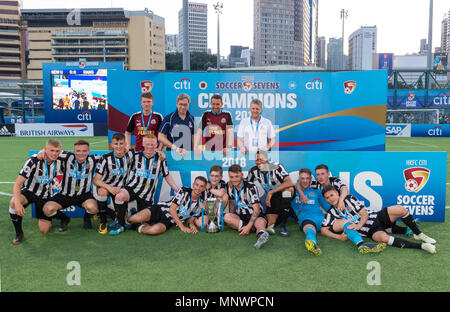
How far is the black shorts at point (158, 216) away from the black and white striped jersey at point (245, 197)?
3.35 feet

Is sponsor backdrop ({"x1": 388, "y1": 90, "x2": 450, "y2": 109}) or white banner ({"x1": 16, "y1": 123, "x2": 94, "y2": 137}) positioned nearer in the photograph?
white banner ({"x1": 16, "y1": 123, "x2": 94, "y2": 137})

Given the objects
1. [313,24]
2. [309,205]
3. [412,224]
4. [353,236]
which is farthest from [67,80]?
[313,24]

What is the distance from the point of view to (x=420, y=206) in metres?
5.70

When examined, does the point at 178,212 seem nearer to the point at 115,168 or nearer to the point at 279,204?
the point at 115,168

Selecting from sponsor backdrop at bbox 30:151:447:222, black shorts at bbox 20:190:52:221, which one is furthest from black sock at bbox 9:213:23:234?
sponsor backdrop at bbox 30:151:447:222

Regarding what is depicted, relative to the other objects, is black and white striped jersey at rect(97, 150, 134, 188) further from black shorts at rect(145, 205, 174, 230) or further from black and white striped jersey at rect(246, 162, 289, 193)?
black and white striped jersey at rect(246, 162, 289, 193)

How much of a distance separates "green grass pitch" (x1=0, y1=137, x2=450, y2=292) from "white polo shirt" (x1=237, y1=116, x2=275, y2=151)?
2.22 meters

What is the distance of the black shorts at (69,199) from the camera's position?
5.31m

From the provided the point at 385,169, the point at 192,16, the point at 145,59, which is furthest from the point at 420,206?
the point at 192,16

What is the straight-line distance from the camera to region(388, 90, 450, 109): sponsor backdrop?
95.5ft

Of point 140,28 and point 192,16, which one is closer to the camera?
point 140,28

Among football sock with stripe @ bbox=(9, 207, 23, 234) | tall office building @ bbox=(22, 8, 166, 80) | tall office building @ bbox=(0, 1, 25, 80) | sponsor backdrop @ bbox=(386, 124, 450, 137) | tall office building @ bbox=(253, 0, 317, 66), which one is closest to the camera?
football sock with stripe @ bbox=(9, 207, 23, 234)

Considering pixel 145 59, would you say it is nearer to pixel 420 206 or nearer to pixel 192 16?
pixel 420 206
